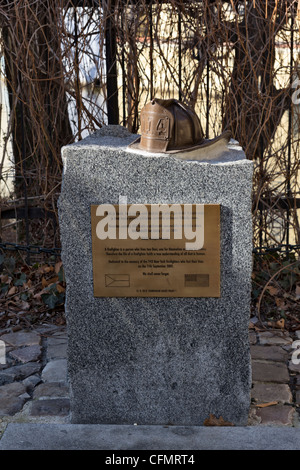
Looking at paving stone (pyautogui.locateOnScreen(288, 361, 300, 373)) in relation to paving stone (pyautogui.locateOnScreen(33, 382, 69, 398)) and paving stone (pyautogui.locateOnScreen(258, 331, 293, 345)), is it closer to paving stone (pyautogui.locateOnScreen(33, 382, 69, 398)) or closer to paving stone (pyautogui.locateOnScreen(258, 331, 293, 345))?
paving stone (pyautogui.locateOnScreen(258, 331, 293, 345))

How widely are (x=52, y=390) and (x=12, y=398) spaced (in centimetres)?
22

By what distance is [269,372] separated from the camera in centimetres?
378

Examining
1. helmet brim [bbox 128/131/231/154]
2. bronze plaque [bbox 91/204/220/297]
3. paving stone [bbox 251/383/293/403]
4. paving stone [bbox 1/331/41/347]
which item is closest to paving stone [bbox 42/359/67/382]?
paving stone [bbox 1/331/41/347]

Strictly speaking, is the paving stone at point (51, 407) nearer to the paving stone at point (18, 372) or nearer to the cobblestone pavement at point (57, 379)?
the cobblestone pavement at point (57, 379)

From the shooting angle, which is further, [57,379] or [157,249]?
[57,379]

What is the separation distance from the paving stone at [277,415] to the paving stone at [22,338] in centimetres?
160

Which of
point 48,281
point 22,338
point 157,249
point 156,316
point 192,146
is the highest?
point 192,146

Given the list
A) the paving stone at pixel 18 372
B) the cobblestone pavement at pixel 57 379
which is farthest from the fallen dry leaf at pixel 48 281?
the paving stone at pixel 18 372

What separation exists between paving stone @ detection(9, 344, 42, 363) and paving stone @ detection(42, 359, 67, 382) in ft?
0.48

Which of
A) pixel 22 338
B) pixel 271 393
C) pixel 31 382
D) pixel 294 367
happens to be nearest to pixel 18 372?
pixel 31 382

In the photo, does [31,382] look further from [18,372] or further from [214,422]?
[214,422]

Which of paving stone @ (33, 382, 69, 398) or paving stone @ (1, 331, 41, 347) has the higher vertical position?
paving stone @ (33, 382, 69, 398)

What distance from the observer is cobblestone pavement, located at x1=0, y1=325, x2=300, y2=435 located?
3.30 metres

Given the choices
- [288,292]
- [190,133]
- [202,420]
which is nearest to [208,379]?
[202,420]
